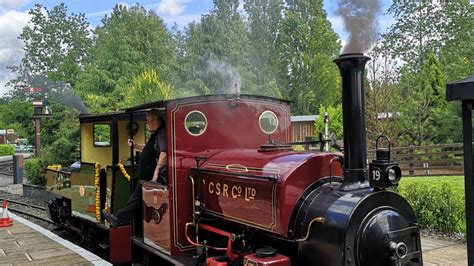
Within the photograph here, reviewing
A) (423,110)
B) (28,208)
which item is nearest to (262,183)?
(28,208)

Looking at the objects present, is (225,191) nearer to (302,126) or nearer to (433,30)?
(302,126)

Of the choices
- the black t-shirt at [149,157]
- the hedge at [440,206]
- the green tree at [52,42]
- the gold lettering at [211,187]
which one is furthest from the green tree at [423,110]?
the green tree at [52,42]

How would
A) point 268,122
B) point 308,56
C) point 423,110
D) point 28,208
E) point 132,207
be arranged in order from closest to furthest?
point 268,122, point 132,207, point 28,208, point 423,110, point 308,56

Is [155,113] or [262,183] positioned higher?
[155,113]

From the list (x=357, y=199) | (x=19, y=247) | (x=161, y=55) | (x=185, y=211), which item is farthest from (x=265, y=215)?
(x=161, y=55)

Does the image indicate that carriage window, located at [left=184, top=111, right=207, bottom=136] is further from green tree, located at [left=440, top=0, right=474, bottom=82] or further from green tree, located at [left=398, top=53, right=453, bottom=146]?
green tree, located at [left=440, top=0, right=474, bottom=82]

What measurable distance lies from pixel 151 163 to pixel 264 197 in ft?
7.74

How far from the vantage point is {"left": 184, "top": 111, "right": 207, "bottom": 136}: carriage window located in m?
5.28

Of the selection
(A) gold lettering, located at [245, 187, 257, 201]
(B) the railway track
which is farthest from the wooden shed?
(A) gold lettering, located at [245, 187, 257, 201]

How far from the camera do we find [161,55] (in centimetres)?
3341

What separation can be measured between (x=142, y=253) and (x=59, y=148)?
12450 mm

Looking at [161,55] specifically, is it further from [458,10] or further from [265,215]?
[265,215]

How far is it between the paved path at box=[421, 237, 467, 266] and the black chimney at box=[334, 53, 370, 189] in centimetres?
321

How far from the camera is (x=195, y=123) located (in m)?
5.34
